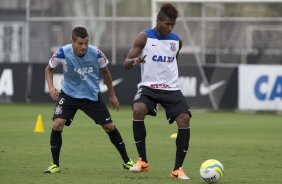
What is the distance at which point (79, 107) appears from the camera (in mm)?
11516

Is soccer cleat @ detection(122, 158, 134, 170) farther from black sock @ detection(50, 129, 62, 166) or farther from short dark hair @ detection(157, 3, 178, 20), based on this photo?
short dark hair @ detection(157, 3, 178, 20)

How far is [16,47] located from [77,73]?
23.8 m

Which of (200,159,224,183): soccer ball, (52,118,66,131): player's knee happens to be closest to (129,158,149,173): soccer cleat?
(52,118,66,131): player's knee

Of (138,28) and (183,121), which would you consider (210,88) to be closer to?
(138,28)

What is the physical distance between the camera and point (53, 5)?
34.7m

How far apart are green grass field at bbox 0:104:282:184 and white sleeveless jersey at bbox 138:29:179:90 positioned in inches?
48.4

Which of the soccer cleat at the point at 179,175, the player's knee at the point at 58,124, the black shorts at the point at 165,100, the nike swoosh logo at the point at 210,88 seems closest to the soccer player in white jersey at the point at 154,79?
the black shorts at the point at 165,100

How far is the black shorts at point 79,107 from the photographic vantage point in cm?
1145

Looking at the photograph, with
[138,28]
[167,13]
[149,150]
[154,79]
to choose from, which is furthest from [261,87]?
[167,13]

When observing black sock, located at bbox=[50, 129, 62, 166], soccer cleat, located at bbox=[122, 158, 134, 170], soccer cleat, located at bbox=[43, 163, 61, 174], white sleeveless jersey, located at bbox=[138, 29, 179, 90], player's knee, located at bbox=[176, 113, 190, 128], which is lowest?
soccer cleat, located at bbox=[122, 158, 134, 170]

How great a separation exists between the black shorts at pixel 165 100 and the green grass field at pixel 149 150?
85 centimetres

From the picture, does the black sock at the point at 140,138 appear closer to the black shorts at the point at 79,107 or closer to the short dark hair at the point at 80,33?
the black shorts at the point at 79,107

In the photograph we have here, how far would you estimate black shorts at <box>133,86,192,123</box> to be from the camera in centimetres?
1115

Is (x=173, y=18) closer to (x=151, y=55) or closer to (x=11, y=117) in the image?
(x=151, y=55)
